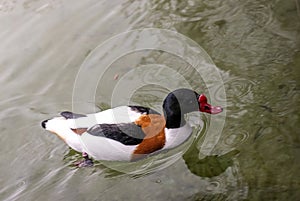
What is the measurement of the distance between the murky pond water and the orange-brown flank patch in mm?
136

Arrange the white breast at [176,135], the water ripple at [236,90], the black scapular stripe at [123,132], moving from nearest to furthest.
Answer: the black scapular stripe at [123,132] < the white breast at [176,135] < the water ripple at [236,90]

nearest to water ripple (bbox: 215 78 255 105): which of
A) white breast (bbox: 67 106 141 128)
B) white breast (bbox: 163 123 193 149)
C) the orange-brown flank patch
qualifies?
white breast (bbox: 163 123 193 149)

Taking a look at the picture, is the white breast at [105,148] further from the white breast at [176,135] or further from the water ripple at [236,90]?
the water ripple at [236,90]

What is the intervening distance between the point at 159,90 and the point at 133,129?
87 cm

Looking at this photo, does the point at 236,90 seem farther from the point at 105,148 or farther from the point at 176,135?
the point at 105,148

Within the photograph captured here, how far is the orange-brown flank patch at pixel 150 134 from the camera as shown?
3340mm

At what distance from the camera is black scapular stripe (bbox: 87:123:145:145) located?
3.29m

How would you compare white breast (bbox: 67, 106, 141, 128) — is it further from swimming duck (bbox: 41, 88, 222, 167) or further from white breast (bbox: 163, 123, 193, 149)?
white breast (bbox: 163, 123, 193, 149)

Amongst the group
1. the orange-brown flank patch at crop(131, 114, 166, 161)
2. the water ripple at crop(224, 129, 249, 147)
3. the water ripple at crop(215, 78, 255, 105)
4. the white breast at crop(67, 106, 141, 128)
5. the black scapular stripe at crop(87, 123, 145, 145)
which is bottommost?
the water ripple at crop(224, 129, 249, 147)

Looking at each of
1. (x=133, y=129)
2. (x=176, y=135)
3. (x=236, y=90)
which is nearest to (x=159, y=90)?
(x=236, y=90)

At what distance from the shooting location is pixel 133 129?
3.31 metres

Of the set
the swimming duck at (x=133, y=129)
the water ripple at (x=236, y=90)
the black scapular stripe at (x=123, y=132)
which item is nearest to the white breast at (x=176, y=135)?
the swimming duck at (x=133, y=129)

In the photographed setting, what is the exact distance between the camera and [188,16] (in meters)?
4.86

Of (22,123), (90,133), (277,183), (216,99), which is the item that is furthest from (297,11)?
(22,123)
